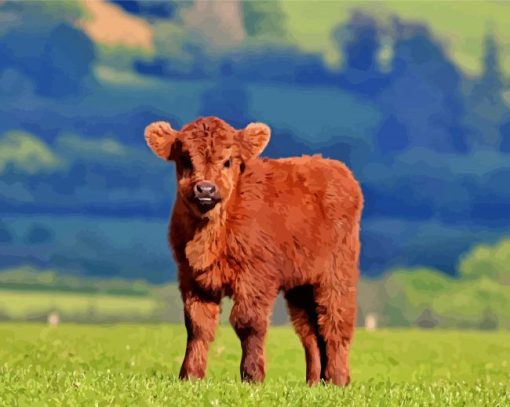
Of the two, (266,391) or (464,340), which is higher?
(464,340)

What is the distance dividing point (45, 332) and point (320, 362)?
917cm

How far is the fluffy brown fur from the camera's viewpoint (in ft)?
36.1

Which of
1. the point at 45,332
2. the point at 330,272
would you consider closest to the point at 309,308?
the point at 330,272

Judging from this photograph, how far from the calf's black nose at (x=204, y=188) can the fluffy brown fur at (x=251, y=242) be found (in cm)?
12

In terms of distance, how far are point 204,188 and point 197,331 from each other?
1645mm

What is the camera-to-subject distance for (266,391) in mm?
10016

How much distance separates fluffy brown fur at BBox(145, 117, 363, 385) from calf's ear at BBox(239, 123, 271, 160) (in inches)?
0.4

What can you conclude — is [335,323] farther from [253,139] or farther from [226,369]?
[226,369]

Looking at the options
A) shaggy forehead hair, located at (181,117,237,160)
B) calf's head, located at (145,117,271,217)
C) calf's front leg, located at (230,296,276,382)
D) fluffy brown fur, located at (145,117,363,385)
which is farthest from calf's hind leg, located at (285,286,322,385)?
shaggy forehead hair, located at (181,117,237,160)

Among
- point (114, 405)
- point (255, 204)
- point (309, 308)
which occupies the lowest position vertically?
point (114, 405)

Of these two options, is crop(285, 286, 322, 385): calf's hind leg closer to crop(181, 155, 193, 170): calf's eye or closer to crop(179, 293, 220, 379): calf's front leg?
crop(179, 293, 220, 379): calf's front leg

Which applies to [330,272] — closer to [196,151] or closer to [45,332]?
[196,151]

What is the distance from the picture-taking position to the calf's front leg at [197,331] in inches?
440

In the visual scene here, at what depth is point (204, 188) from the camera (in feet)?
34.5
